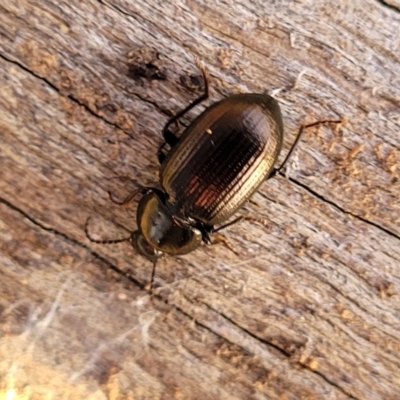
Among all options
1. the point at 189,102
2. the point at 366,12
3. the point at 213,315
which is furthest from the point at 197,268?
the point at 366,12

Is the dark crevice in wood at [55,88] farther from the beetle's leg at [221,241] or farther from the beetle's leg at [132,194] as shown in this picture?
the beetle's leg at [221,241]

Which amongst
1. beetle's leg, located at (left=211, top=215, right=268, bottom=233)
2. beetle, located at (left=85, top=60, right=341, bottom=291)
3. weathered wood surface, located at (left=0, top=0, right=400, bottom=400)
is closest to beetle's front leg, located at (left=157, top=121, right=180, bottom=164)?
beetle, located at (left=85, top=60, right=341, bottom=291)

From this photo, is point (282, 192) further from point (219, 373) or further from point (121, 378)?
point (121, 378)

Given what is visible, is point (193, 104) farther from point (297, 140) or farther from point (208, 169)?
point (297, 140)

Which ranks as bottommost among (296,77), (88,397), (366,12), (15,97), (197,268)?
(88,397)

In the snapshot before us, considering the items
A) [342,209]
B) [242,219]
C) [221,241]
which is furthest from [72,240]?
[342,209]

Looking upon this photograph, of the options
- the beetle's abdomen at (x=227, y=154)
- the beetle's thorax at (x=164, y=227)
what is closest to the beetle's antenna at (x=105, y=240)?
the beetle's thorax at (x=164, y=227)

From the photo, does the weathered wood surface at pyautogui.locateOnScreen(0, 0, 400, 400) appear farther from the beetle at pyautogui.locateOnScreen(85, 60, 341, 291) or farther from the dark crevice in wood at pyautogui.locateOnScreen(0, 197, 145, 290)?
the beetle at pyautogui.locateOnScreen(85, 60, 341, 291)
